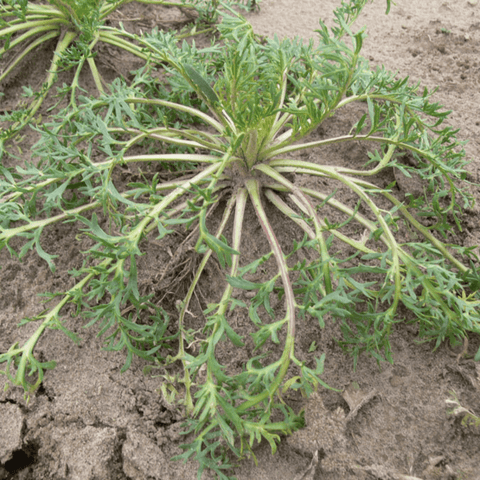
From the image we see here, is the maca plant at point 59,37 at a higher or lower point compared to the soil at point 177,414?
higher

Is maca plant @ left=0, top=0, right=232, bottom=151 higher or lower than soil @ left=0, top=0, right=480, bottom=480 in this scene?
higher

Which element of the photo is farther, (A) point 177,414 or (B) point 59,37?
(B) point 59,37

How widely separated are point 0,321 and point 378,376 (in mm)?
1625

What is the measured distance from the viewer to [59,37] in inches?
101

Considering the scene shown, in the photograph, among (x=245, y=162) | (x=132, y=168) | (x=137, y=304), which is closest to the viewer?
(x=137, y=304)

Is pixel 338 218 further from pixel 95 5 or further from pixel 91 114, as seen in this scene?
pixel 95 5

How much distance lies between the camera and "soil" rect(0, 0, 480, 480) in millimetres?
1517

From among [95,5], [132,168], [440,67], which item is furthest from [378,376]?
[95,5]

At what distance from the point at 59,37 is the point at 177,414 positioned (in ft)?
7.46

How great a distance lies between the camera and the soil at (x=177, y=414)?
4.98 ft

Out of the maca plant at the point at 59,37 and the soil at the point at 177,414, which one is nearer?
the soil at the point at 177,414

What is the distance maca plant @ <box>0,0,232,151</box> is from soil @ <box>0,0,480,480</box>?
0.82 metres

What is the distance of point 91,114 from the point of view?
1.76 metres

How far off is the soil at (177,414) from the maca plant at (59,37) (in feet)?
2.71
